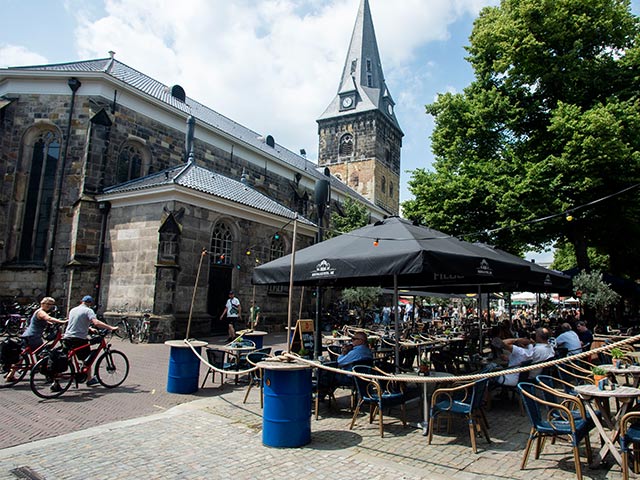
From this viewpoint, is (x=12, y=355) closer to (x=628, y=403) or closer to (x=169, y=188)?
(x=169, y=188)

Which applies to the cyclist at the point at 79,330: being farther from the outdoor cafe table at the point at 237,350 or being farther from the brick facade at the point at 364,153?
the brick facade at the point at 364,153

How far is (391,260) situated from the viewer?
17.9 feet

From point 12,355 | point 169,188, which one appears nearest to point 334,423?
point 12,355

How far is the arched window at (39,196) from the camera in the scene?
58.4ft

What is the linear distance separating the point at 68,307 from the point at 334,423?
1392cm

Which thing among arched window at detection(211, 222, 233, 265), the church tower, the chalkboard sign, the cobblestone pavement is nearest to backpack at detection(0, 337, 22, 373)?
the cobblestone pavement

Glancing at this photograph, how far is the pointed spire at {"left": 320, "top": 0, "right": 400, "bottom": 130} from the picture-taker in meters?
49.7

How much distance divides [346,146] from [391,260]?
4605 centimetres

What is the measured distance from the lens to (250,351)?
27.1 feet

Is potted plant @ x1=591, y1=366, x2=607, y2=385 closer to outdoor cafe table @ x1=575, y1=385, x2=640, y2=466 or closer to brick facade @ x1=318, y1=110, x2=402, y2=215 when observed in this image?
outdoor cafe table @ x1=575, y1=385, x2=640, y2=466

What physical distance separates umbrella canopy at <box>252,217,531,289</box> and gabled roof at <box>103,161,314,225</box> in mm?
10005

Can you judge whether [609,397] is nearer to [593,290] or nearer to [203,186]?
[593,290]

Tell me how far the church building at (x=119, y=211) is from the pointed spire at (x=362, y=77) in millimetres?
30582

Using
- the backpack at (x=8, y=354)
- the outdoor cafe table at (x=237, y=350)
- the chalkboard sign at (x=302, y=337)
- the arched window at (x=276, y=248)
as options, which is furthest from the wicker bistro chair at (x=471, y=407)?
the arched window at (x=276, y=248)
